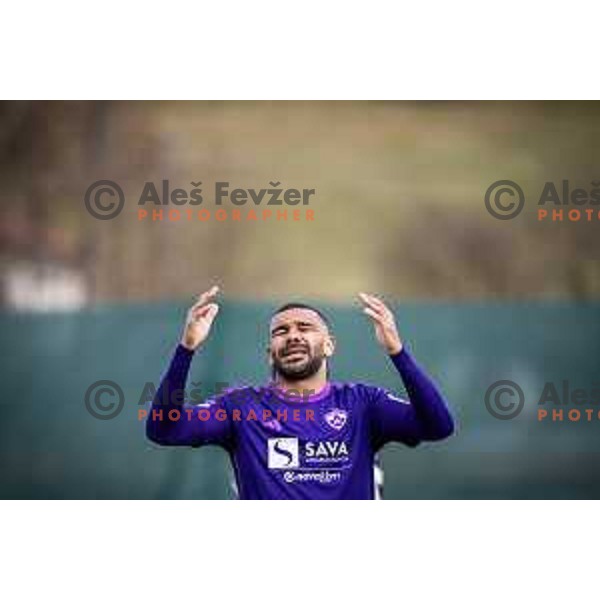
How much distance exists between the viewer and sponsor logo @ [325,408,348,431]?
9.36 feet

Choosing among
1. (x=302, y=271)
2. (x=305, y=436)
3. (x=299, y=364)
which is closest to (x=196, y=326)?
(x=299, y=364)

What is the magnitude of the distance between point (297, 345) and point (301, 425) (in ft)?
0.82

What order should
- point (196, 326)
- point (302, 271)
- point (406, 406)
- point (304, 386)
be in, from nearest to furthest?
point (196, 326) < point (406, 406) < point (304, 386) < point (302, 271)

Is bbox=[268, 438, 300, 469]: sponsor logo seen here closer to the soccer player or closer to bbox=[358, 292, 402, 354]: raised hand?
the soccer player

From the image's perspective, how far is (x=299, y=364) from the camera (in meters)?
2.88

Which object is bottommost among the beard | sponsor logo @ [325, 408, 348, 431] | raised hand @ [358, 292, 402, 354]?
sponsor logo @ [325, 408, 348, 431]

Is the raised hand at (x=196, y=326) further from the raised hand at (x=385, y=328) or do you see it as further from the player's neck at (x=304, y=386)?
the raised hand at (x=385, y=328)

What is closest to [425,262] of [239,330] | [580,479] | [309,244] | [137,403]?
[309,244]

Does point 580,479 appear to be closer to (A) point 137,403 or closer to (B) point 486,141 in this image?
(B) point 486,141

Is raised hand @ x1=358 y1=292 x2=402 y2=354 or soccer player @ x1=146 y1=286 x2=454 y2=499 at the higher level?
raised hand @ x1=358 y1=292 x2=402 y2=354

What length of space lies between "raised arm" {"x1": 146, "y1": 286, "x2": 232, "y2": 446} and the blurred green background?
1147 millimetres

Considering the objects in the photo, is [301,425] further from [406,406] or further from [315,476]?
[406,406]

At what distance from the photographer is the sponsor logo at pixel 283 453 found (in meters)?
2.85

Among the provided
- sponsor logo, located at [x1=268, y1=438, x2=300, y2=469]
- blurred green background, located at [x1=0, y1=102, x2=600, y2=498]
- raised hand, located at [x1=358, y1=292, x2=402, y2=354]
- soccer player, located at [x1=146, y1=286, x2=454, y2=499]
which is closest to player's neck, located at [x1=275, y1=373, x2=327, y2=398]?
soccer player, located at [x1=146, y1=286, x2=454, y2=499]
